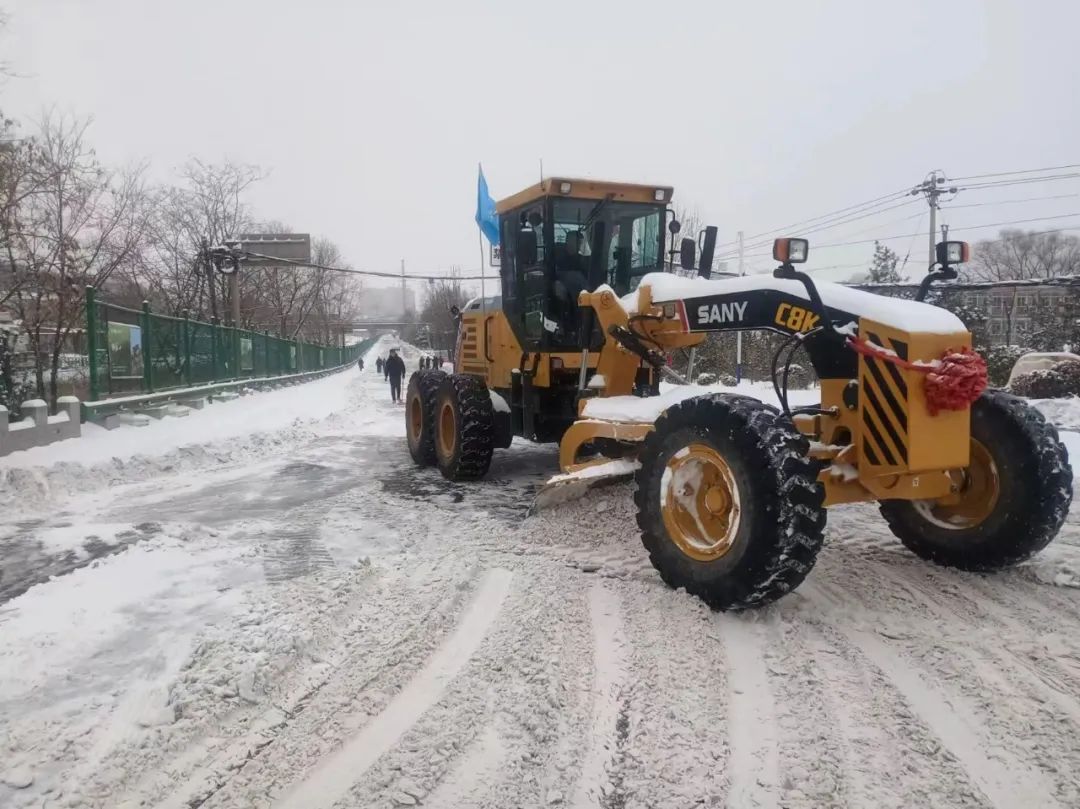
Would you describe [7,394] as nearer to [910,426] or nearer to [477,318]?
[477,318]

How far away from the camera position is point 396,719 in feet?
9.17

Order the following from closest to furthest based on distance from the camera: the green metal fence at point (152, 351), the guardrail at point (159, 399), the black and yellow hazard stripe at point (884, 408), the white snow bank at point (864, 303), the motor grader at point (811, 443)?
1. the motor grader at point (811, 443)
2. the black and yellow hazard stripe at point (884, 408)
3. the white snow bank at point (864, 303)
4. the guardrail at point (159, 399)
5. the green metal fence at point (152, 351)

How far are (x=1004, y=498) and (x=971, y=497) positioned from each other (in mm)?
259

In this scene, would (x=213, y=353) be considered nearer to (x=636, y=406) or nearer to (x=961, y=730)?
(x=636, y=406)

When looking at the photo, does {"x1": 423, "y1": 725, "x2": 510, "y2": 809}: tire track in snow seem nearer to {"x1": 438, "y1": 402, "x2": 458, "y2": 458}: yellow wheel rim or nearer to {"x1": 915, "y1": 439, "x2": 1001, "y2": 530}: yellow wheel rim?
{"x1": 915, "y1": 439, "x2": 1001, "y2": 530}: yellow wheel rim

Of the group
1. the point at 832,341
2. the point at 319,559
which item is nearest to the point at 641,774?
the point at 832,341

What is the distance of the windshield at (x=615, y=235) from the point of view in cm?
695

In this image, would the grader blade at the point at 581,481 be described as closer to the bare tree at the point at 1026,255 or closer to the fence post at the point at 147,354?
the fence post at the point at 147,354

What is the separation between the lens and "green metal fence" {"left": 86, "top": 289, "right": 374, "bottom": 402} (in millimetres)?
10039

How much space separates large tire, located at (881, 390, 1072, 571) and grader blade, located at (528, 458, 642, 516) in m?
1.93

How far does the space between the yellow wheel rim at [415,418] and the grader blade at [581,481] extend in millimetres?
3608

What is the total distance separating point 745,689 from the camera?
2973 mm

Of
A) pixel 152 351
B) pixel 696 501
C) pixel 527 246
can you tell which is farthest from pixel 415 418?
pixel 696 501

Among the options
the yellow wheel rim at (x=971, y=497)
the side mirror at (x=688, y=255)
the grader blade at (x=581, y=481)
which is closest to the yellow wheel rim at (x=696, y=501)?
the grader blade at (x=581, y=481)
